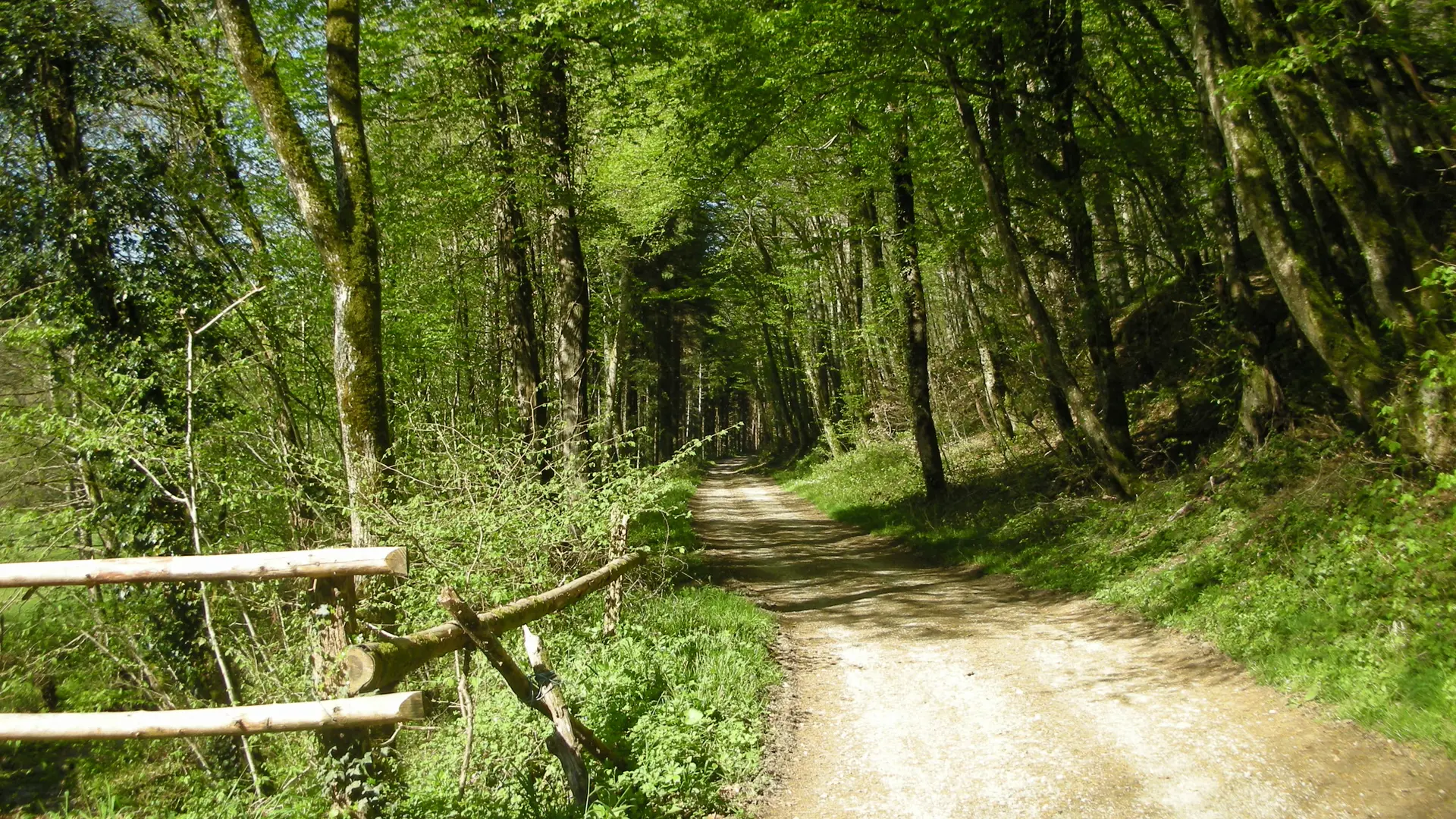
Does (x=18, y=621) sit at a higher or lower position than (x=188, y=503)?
lower

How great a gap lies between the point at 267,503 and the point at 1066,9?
462 inches

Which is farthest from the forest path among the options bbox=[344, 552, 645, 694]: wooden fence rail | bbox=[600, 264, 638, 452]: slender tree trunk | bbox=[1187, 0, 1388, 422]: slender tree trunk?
bbox=[600, 264, 638, 452]: slender tree trunk

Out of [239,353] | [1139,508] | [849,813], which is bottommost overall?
[849,813]

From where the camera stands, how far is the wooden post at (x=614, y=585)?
24.4 feet

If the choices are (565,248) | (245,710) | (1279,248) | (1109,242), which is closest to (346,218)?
(245,710)

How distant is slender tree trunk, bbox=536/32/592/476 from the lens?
1096cm

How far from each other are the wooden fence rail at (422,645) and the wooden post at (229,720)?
0.11 metres

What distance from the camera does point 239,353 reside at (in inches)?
384

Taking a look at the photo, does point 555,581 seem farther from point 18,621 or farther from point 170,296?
point 170,296

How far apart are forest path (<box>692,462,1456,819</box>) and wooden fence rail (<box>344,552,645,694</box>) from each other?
76.1 inches

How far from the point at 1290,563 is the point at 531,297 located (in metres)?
10.3

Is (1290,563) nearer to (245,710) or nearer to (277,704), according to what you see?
(277,704)

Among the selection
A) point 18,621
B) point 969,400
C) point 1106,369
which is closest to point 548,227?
point 18,621

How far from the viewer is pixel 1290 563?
23.1 ft
